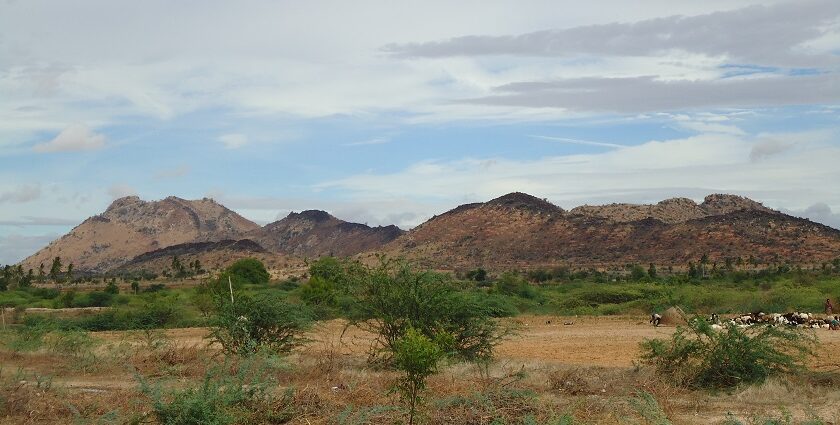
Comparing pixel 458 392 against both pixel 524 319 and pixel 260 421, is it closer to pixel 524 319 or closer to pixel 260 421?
pixel 260 421

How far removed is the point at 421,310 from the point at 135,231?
135463 mm

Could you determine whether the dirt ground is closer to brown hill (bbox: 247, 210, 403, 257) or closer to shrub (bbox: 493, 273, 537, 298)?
shrub (bbox: 493, 273, 537, 298)

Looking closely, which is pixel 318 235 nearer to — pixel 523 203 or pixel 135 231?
pixel 135 231

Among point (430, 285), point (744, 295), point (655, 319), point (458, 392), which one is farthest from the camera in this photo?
point (744, 295)

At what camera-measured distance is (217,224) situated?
15425cm

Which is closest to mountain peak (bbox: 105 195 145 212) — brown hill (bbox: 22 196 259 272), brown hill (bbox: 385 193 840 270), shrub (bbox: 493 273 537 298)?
A: brown hill (bbox: 22 196 259 272)

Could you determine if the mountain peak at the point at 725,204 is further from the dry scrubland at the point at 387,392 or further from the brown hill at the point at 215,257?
the dry scrubland at the point at 387,392

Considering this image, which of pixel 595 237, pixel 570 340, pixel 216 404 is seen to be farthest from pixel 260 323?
pixel 595 237

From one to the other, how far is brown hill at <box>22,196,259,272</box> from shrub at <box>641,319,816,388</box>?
4951 inches

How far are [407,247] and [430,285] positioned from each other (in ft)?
244

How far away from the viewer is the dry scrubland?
442 inches

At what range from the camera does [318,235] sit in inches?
5433

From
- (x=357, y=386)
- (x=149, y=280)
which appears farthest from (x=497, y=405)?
(x=149, y=280)

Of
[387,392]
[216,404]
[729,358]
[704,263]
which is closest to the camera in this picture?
[216,404]
